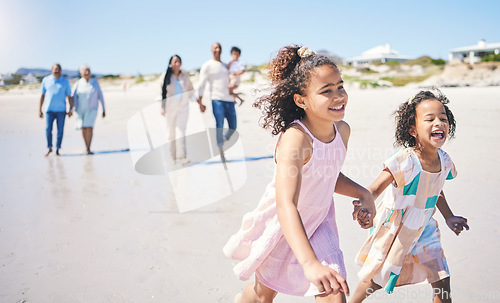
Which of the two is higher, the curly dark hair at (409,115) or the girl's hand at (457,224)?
the curly dark hair at (409,115)

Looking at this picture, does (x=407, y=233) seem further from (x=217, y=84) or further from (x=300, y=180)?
(x=217, y=84)

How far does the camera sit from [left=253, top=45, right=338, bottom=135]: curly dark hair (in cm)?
203

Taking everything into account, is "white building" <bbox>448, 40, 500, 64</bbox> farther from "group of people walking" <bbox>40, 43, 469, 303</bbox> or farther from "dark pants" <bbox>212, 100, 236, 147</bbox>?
"group of people walking" <bbox>40, 43, 469, 303</bbox>

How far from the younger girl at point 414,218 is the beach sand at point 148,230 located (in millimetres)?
479

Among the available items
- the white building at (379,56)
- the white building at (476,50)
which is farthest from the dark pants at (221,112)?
the white building at (379,56)

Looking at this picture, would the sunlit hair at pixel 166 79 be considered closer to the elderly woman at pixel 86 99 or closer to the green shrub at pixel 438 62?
the elderly woman at pixel 86 99

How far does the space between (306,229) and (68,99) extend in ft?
24.5

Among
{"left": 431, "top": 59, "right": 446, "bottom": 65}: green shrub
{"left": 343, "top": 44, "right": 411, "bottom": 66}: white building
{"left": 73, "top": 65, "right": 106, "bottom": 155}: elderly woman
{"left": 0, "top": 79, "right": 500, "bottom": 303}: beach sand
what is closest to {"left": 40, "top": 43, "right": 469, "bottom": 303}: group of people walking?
{"left": 0, "top": 79, "right": 500, "bottom": 303}: beach sand

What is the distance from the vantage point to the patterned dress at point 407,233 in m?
2.43

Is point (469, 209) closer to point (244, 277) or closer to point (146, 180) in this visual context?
point (244, 277)

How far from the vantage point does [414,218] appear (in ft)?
8.04

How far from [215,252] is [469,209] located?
2.65 metres

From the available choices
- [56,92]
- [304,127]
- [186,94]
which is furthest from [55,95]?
[304,127]

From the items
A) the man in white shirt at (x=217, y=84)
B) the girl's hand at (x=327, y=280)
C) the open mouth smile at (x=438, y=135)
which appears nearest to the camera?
the girl's hand at (x=327, y=280)
